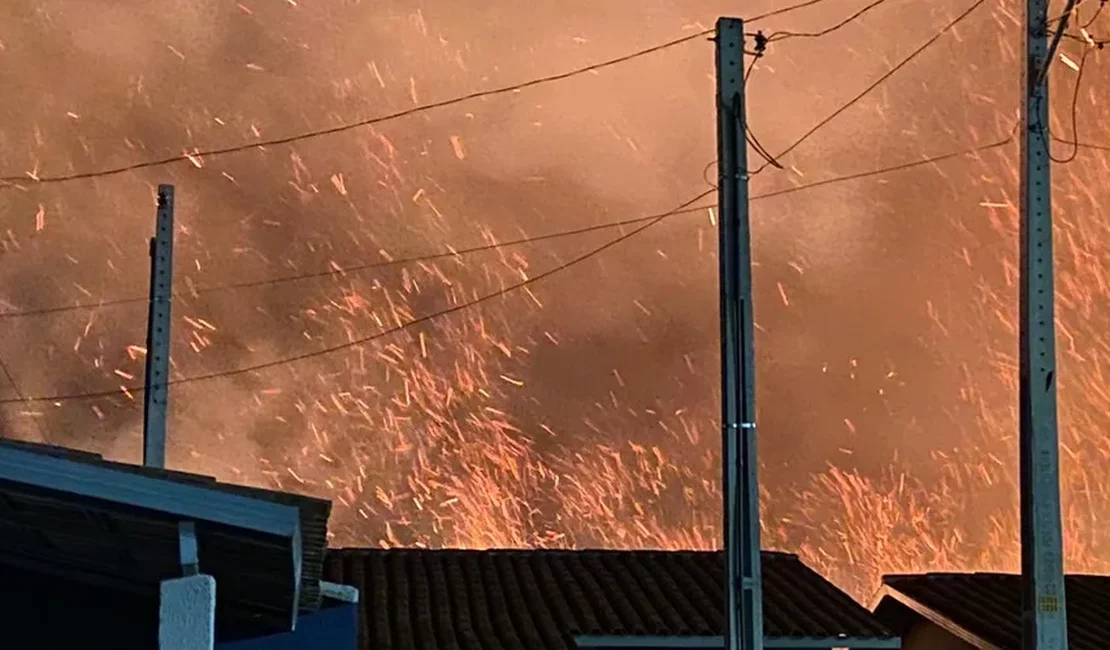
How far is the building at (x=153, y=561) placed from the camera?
6.63m

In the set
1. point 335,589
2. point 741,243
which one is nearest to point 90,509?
point 335,589

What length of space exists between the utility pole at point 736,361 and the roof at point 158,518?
7.25ft

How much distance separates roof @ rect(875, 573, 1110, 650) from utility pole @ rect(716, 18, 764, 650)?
230 inches

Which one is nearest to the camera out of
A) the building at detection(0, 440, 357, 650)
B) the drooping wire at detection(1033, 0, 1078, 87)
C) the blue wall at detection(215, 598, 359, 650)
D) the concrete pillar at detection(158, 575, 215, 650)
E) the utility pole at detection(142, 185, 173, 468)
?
the concrete pillar at detection(158, 575, 215, 650)

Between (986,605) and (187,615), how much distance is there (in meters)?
10.4

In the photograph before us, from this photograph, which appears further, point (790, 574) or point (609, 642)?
point (790, 574)

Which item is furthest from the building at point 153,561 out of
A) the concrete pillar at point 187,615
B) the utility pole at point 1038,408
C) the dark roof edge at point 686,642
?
the utility pole at point 1038,408

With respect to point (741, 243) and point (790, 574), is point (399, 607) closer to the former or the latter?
point (790, 574)

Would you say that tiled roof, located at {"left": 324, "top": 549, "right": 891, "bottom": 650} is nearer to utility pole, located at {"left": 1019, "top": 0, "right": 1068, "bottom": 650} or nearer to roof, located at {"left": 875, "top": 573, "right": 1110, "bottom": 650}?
roof, located at {"left": 875, "top": 573, "right": 1110, "bottom": 650}

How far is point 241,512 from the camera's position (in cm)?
663

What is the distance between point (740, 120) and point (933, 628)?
920cm

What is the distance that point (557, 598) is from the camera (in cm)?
1419

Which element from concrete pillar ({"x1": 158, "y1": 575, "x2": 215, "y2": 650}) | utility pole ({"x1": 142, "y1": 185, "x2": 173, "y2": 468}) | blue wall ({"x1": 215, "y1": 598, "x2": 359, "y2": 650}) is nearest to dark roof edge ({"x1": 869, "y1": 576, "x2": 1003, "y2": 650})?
blue wall ({"x1": 215, "y1": 598, "x2": 359, "y2": 650})

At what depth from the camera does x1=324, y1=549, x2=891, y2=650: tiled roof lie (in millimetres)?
12604
